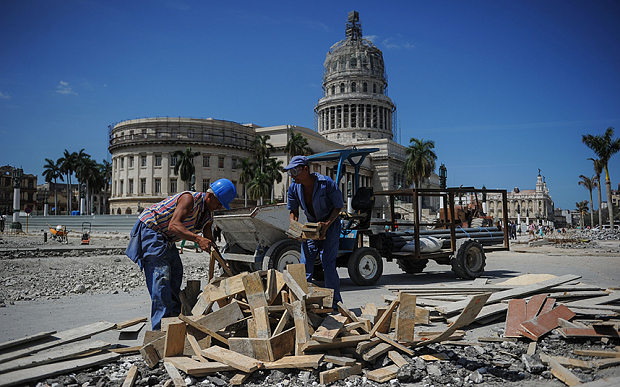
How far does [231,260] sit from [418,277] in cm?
505

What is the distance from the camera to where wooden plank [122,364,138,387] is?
3520 mm

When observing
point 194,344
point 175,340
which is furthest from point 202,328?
point 175,340

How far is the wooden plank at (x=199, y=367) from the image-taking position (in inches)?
144

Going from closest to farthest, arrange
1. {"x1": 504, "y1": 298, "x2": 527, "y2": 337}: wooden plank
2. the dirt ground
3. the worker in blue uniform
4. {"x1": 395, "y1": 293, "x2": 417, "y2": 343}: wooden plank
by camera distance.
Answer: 1. {"x1": 395, "y1": 293, "x2": 417, "y2": 343}: wooden plank
2. {"x1": 504, "y1": 298, "x2": 527, "y2": 337}: wooden plank
3. the dirt ground
4. the worker in blue uniform

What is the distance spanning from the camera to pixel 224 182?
16.0 feet

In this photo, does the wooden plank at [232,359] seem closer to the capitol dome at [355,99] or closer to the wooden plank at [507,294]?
the wooden plank at [507,294]

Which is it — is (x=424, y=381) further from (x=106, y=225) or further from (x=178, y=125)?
(x=178, y=125)

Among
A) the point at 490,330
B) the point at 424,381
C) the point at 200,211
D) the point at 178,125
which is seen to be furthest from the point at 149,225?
the point at 178,125

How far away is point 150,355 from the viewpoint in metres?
3.91

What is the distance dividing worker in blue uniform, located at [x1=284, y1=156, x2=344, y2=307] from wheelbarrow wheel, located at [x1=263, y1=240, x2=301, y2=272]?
1.97 metres

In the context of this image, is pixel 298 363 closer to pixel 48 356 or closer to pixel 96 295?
pixel 48 356

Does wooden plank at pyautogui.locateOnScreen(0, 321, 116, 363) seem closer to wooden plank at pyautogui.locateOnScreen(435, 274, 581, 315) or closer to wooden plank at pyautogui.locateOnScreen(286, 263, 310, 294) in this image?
wooden plank at pyautogui.locateOnScreen(286, 263, 310, 294)

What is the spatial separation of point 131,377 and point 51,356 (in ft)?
3.07

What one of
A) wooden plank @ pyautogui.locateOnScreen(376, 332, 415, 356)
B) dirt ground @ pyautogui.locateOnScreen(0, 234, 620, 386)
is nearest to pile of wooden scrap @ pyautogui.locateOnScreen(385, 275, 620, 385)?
dirt ground @ pyautogui.locateOnScreen(0, 234, 620, 386)
